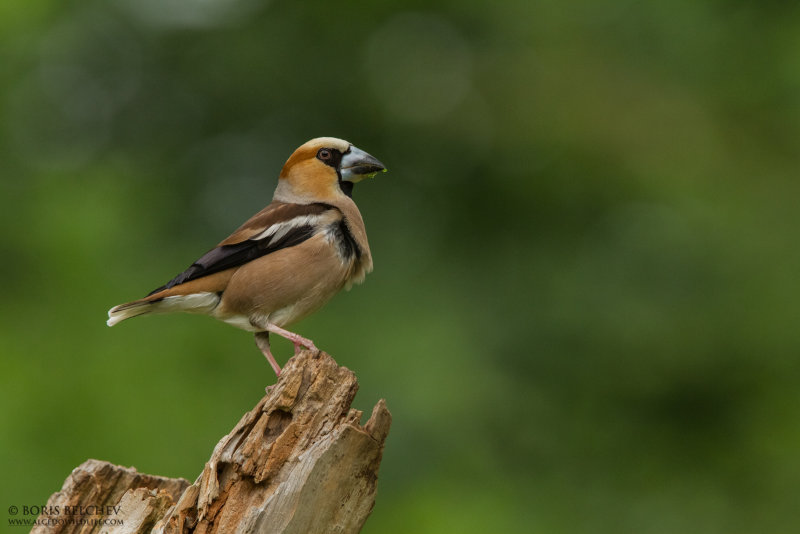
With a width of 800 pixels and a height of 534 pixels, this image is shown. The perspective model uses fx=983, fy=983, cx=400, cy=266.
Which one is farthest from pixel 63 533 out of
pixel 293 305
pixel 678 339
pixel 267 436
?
pixel 678 339

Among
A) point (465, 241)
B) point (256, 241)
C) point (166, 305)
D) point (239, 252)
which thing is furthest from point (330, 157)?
point (465, 241)

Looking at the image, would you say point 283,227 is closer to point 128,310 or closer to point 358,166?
point 358,166

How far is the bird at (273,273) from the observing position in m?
6.05

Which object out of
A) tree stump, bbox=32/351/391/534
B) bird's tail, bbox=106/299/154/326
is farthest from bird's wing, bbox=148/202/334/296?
tree stump, bbox=32/351/391/534

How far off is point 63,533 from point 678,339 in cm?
920

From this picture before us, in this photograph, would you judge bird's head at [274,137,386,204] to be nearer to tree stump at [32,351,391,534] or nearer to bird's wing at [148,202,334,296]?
bird's wing at [148,202,334,296]

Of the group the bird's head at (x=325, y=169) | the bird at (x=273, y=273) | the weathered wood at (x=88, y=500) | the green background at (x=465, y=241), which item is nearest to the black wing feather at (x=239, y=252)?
the bird at (x=273, y=273)

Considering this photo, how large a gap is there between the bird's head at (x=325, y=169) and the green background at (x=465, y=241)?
14.9 feet

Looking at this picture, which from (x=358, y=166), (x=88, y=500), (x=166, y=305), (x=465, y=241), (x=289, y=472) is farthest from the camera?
(x=465, y=241)

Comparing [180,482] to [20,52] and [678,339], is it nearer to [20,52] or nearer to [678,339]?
[678,339]

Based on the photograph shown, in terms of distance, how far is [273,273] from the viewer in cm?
604

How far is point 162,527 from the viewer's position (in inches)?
180

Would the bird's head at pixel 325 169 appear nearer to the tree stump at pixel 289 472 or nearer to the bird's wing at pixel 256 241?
the bird's wing at pixel 256 241

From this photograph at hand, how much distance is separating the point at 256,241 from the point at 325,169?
35.2 inches
